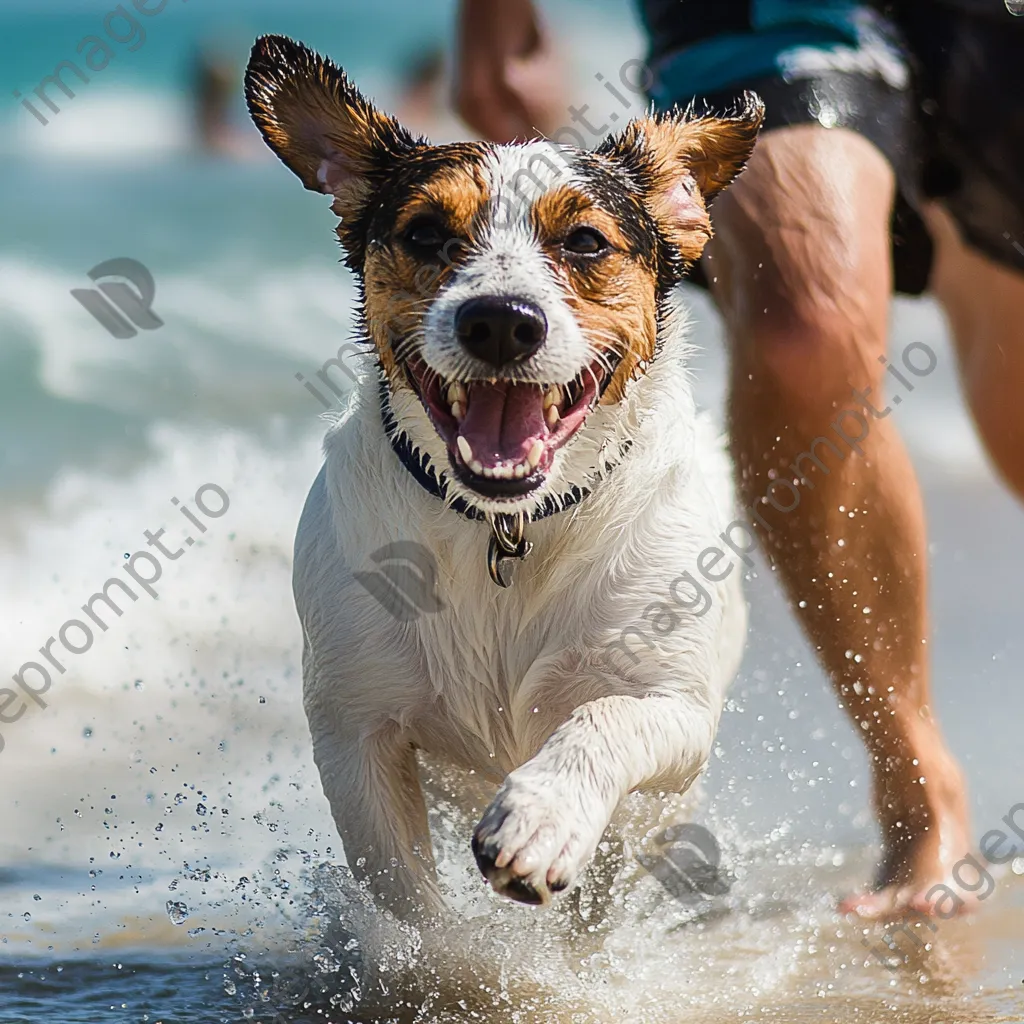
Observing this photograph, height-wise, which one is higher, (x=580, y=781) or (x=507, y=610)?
(x=507, y=610)

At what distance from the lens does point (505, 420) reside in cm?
287

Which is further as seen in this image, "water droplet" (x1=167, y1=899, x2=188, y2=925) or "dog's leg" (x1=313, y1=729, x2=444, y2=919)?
"water droplet" (x1=167, y1=899, x2=188, y2=925)

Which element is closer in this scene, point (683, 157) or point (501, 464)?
point (501, 464)

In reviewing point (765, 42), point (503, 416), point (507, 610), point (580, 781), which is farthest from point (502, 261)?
point (765, 42)

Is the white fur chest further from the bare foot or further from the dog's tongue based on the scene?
the bare foot

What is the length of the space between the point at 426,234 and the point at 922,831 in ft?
6.97

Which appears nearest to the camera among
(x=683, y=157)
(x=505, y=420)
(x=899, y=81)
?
(x=505, y=420)

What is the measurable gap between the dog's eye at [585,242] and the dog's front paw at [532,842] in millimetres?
1048

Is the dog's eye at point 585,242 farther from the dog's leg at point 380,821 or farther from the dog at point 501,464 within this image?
the dog's leg at point 380,821

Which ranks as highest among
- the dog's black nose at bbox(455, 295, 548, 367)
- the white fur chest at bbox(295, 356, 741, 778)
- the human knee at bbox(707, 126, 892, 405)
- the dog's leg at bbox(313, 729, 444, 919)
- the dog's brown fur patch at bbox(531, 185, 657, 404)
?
the human knee at bbox(707, 126, 892, 405)

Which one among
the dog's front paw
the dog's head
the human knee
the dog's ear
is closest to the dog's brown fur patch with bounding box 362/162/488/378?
the dog's head

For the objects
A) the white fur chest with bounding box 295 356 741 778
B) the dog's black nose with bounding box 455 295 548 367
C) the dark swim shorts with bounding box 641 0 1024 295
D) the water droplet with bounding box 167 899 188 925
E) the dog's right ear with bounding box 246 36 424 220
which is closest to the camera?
the dog's black nose with bounding box 455 295 548 367

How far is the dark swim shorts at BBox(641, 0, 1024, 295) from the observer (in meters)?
4.01

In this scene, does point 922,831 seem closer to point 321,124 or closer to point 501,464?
point 501,464
